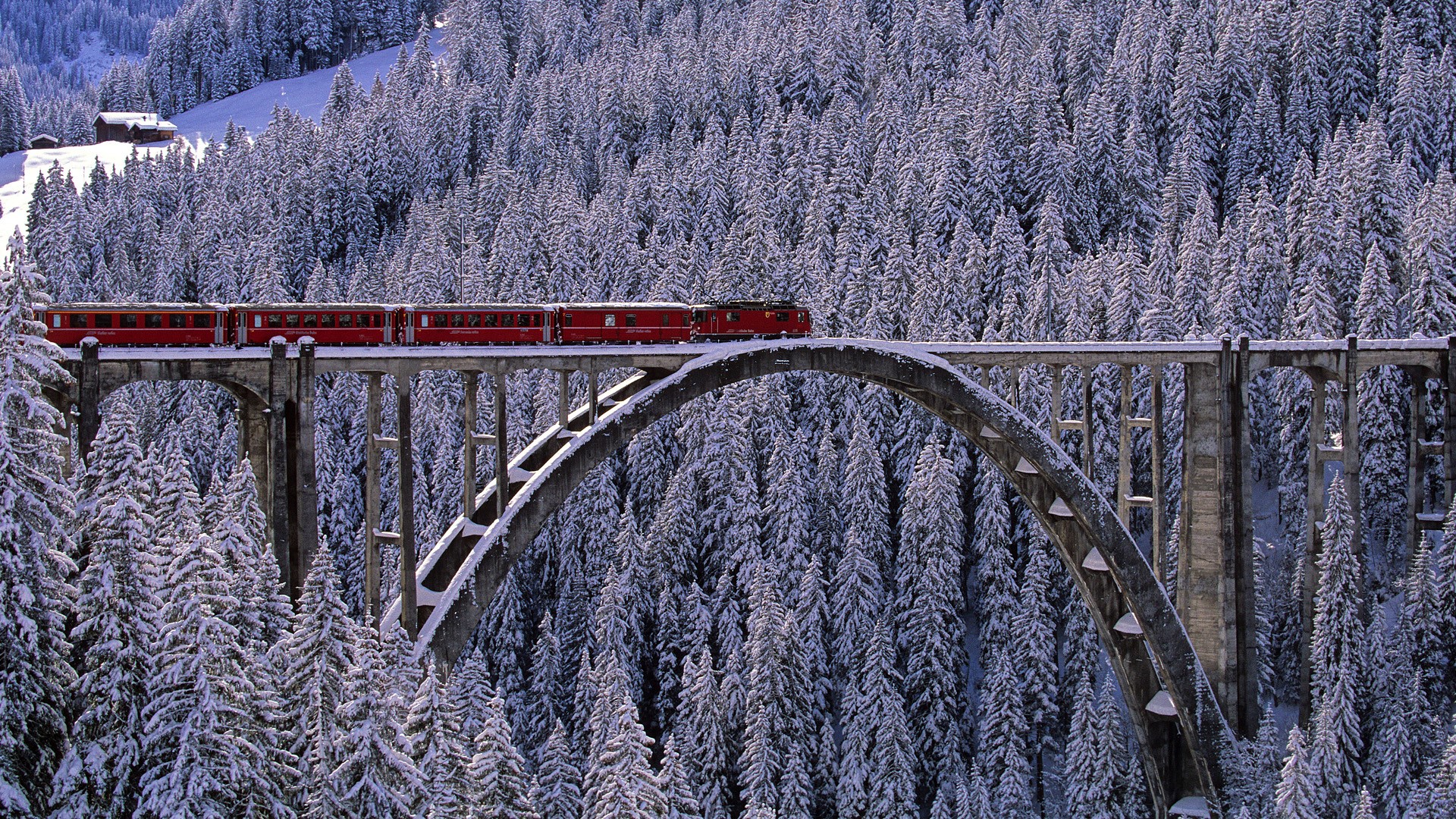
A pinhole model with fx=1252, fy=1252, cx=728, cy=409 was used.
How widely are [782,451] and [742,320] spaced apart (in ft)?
87.2

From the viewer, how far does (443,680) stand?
2703cm

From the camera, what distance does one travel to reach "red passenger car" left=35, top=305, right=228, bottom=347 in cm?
2531

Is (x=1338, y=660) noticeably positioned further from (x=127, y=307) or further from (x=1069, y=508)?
(x=127, y=307)

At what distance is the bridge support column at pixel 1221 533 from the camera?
124ft

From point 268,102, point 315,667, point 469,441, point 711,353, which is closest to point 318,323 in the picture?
point 469,441

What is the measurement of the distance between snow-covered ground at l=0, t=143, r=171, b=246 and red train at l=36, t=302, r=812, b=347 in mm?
103033

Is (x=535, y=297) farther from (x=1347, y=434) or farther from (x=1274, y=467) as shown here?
(x=1347, y=434)

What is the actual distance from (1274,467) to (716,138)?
159ft

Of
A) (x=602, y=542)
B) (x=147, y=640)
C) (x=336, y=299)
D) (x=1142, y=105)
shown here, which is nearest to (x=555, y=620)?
(x=602, y=542)

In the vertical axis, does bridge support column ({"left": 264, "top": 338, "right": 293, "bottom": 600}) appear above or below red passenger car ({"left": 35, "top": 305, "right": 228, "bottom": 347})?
below

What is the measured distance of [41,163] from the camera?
139m

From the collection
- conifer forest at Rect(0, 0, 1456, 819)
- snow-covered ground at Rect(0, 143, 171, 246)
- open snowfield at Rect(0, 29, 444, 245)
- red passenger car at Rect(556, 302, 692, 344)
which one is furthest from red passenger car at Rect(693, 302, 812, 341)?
snow-covered ground at Rect(0, 143, 171, 246)

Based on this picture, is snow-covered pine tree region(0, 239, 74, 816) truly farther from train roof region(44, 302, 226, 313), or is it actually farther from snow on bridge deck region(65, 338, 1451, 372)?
train roof region(44, 302, 226, 313)

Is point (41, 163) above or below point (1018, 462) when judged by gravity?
above
